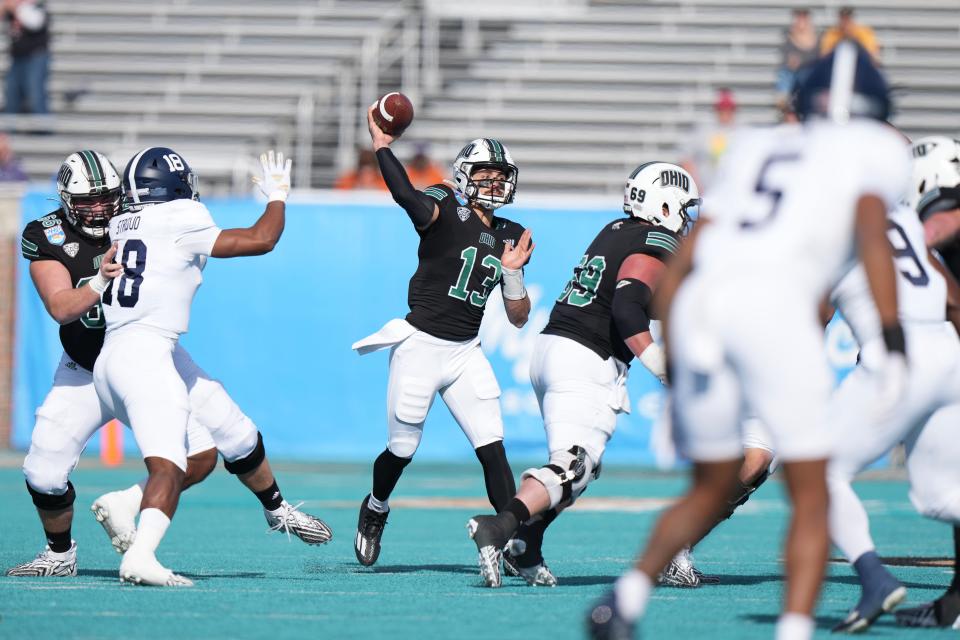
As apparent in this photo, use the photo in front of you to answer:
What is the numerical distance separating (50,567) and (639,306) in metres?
2.88

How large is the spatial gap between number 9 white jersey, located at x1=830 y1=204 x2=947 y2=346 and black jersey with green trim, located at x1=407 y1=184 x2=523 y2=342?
244 centimetres

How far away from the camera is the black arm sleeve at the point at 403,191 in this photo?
7.46 m

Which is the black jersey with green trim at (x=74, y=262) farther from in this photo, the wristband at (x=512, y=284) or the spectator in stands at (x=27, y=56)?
the spectator in stands at (x=27, y=56)

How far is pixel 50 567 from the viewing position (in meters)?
7.25

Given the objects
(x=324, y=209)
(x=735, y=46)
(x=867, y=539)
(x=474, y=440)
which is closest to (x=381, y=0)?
(x=735, y=46)

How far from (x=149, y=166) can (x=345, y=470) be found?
7916 mm

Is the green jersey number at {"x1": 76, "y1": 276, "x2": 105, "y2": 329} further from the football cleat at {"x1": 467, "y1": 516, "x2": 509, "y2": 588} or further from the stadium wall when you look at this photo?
the stadium wall

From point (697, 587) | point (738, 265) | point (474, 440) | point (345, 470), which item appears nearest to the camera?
point (738, 265)

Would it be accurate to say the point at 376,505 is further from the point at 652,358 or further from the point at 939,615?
the point at 939,615

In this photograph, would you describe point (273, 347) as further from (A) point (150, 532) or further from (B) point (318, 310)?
(A) point (150, 532)

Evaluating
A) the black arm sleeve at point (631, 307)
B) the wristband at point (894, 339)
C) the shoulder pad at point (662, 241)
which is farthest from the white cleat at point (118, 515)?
the wristband at point (894, 339)

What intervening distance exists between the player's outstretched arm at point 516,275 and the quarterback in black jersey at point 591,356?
33 cm

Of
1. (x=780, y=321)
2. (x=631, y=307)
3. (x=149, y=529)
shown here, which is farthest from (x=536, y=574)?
(x=780, y=321)

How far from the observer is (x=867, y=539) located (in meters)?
5.59
